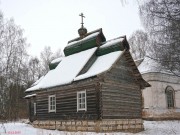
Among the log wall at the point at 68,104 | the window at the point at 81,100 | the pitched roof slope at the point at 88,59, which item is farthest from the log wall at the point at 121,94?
the window at the point at 81,100

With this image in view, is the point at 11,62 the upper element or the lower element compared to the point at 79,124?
upper

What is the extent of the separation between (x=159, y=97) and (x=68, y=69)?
1217 centimetres

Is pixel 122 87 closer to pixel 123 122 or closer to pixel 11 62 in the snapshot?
pixel 123 122

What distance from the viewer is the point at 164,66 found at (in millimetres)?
14055

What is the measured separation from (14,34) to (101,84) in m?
18.1

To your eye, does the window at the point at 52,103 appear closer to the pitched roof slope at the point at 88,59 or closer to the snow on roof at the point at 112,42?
the pitched roof slope at the point at 88,59

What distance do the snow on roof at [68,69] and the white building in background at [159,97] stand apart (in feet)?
29.2

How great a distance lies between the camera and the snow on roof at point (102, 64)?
17.6 metres

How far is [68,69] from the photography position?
2105cm

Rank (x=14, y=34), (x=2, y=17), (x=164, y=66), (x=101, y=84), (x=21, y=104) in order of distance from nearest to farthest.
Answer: (x=164, y=66) → (x=101, y=84) → (x=2, y=17) → (x=14, y=34) → (x=21, y=104)

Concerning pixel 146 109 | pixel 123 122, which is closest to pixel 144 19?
pixel 123 122

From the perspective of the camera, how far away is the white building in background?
28453mm

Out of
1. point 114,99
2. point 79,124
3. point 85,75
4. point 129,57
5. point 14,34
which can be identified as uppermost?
point 14,34

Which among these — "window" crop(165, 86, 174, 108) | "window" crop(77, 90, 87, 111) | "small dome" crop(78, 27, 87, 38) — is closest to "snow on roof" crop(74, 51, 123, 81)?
"window" crop(77, 90, 87, 111)
